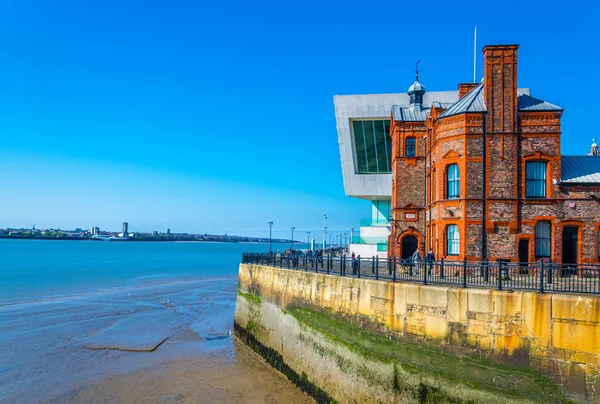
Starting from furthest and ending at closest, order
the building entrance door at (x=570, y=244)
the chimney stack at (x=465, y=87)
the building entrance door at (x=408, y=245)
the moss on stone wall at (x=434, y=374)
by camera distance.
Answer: the building entrance door at (x=408, y=245), the chimney stack at (x=465, y=87), the building entrance door at (x=570, y=244), the moss on stone wall at (x=434, y=374)

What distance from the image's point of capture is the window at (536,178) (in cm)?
2219

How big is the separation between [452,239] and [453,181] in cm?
282

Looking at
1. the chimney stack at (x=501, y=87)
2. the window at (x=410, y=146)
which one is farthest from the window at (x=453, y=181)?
the window at (x=410, y=146)

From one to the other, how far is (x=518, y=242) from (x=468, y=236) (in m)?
2.26

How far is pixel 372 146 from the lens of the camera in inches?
1839

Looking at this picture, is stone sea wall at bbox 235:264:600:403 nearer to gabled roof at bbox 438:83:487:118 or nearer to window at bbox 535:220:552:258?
window at bbox 535:220:552:258

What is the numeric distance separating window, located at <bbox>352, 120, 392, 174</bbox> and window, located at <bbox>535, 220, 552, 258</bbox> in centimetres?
2434

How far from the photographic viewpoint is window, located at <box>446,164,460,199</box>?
22984mm

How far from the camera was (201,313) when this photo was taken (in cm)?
3734

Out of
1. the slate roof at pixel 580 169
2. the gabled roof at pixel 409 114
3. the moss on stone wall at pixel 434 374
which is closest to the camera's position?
the moss on stone wall at pixel 434 374

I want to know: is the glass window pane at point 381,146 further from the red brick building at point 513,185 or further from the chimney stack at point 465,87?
the red brick building at point 513,185

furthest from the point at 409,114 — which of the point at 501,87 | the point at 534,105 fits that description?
the point at 534,105

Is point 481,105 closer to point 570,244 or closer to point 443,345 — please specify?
point 570,244

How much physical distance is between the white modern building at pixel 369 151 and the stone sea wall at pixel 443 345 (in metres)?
25.6
